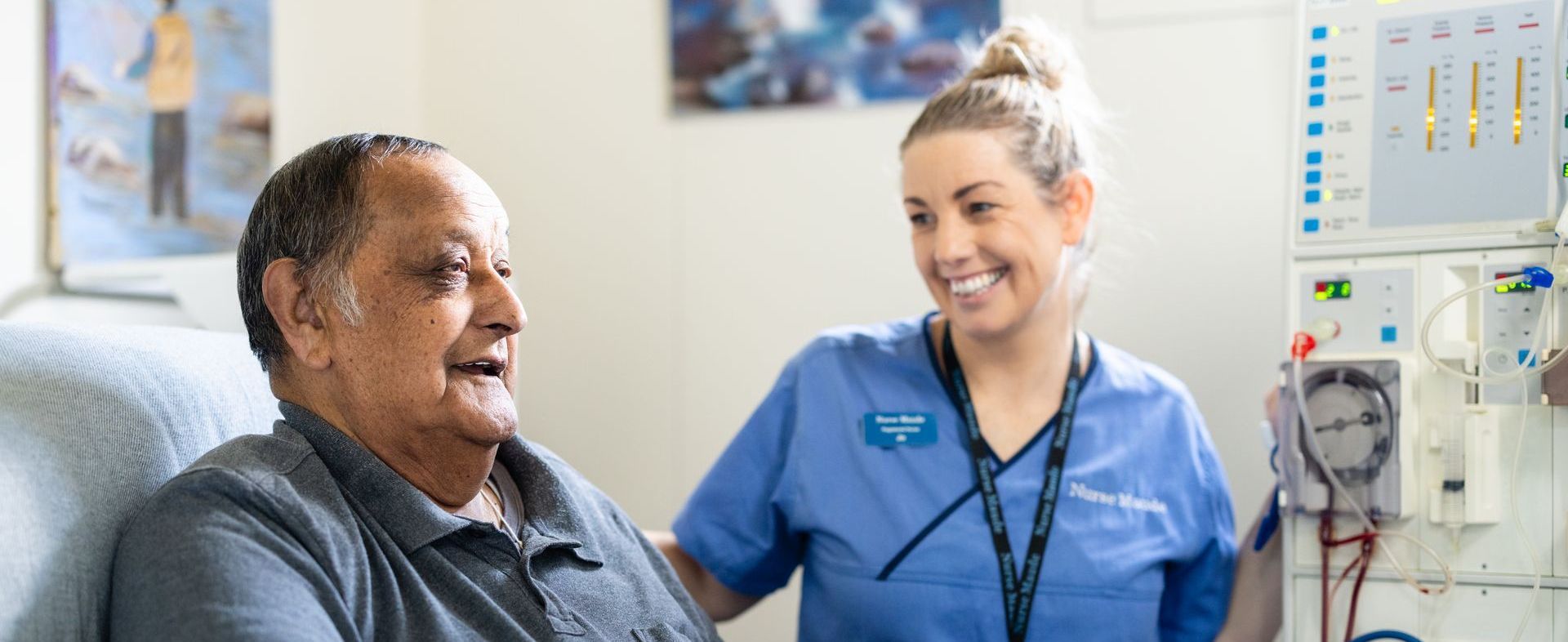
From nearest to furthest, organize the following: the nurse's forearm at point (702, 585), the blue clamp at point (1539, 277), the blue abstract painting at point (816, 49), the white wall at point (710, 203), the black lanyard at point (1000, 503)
Result: the blue clamp at point (1539, 277)
the black lanyard at point (1000, 503)
the nurse's forearm at point (702, 585)
the white wall at point (710, 203)
the blue abstract painting at point (816, 49)

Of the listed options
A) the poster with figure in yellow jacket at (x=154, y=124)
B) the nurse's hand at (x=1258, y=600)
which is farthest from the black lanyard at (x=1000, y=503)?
the poster with figure in yellow jacket at (x=154, y=124)

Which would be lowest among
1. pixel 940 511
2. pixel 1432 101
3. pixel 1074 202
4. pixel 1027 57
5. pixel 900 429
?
pixel 940 511

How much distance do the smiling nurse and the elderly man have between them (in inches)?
20.0

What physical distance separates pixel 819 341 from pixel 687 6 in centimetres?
108

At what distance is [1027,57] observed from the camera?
194 centimetres

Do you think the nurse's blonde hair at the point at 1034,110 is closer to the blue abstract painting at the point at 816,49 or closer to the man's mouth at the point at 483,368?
the blue abstract painting at the point at 816,49

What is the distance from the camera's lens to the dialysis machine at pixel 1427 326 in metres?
1.52

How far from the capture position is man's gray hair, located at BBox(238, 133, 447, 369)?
122cm

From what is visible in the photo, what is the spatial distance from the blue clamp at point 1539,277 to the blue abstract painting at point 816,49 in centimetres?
121

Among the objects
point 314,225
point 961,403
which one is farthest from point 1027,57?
point 314,225

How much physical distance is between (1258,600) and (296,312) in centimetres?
137

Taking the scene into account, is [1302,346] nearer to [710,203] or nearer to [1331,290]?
[1331,290]

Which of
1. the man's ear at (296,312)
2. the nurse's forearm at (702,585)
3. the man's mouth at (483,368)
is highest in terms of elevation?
the man's ear at (296,312)

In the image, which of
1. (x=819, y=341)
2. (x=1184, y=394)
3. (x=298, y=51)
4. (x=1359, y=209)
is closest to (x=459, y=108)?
(x=298, y=51)
